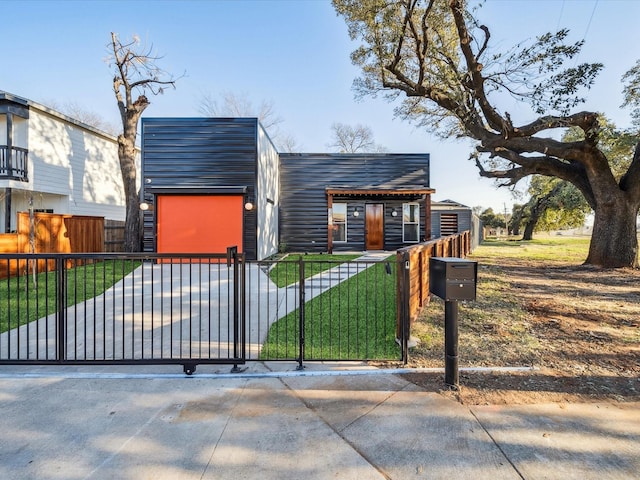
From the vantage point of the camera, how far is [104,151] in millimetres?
17188

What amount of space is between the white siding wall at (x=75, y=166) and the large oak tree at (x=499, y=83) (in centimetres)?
1261

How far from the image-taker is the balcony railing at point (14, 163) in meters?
11.9

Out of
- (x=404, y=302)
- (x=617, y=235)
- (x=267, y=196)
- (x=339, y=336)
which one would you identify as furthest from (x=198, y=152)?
(x=617, y=235)

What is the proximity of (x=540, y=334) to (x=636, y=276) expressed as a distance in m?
6.70

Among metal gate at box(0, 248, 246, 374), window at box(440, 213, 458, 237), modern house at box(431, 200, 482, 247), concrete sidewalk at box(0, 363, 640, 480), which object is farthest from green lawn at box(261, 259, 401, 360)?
window at box(440, 213, 458, 237)

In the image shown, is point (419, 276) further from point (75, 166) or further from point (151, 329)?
point (75, 166)

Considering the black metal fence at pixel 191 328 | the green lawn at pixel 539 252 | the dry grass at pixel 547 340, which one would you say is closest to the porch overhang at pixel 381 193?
the green lawn at pixel 539 252

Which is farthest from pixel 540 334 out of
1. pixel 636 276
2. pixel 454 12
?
pixel 454 12

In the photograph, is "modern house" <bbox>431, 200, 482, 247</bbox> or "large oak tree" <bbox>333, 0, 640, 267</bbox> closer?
"large oak tree" <bbox>333, 0, 640, 267</bbox>

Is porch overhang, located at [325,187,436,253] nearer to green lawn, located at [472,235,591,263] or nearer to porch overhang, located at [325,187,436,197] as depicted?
porch overhang, located at [325,187,436,197]

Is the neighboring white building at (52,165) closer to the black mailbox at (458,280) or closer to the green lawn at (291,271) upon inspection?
the green lawn at (291,271)

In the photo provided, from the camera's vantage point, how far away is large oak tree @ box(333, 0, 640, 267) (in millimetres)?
8375

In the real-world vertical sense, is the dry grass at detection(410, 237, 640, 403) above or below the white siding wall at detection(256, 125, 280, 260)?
below

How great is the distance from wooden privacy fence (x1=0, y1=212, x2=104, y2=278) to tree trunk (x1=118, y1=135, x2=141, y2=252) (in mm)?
1029
